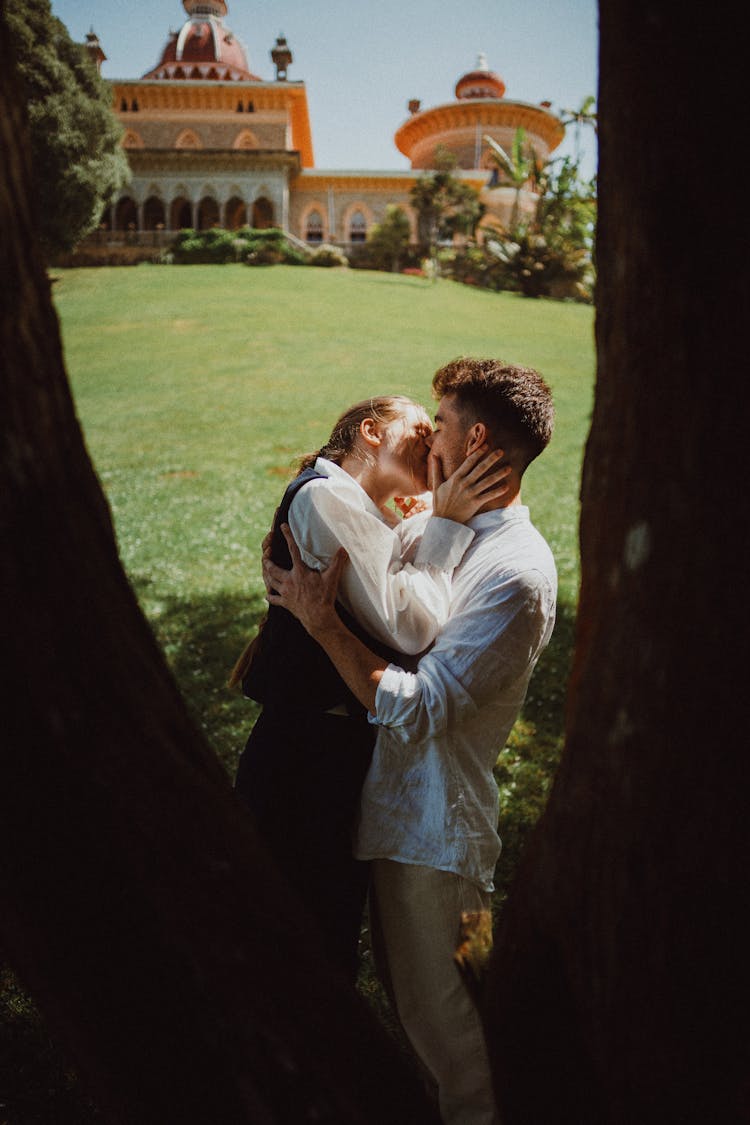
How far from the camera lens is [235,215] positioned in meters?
48.6

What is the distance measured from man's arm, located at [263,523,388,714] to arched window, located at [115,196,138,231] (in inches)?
2057

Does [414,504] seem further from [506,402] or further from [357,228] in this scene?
[357,228]

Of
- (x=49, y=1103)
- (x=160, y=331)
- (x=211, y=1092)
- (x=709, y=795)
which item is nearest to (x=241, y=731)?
(x=49, y=1103)

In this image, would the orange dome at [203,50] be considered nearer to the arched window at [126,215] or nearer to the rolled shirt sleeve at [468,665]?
the arched window at [126,215]

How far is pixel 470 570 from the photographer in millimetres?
2234

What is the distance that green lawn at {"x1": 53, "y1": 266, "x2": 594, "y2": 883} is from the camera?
21.9 feet

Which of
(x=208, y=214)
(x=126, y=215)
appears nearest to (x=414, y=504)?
(x=208, y=214)

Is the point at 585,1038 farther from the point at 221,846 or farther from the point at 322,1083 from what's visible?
the point at 221,846

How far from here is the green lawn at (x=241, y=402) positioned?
21.9 feet

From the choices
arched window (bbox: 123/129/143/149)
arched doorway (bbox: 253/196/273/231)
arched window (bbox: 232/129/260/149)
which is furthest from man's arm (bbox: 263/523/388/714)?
arched window (bbox: 123/129/143/149)

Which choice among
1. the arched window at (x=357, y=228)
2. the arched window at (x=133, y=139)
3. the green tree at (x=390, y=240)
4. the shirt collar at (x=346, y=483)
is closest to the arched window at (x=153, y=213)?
the arched window at (x=133, y=139)

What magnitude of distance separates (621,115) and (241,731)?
4830 millimetres

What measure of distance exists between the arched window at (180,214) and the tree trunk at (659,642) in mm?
52579

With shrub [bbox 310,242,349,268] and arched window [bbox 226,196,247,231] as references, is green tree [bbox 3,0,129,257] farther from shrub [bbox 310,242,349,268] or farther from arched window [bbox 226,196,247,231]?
arched window [bbox 226,196,247,231]
